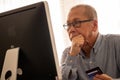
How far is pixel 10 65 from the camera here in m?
1.15

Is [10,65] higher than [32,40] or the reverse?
the reverse

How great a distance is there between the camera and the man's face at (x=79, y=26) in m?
1.70

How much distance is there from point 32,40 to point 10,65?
0.62 ft

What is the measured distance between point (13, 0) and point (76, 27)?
4.52 feet

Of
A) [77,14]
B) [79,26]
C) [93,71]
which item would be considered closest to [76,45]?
[79,26]

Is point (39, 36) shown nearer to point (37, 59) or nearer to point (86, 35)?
point (37, 59)

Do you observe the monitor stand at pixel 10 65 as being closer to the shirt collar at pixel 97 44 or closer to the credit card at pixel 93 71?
the credit card at pixel 93 71

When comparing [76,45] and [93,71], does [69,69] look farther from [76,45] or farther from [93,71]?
[93,71]

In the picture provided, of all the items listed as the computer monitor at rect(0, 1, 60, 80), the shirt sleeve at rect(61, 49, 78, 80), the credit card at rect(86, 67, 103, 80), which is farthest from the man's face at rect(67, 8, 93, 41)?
the computer monitor at rect(0, 1, 60, 80)

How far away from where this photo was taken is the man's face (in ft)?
5.56

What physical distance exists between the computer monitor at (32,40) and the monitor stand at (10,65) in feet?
0.07

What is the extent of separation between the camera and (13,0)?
2.82 meters

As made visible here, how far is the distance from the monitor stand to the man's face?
63 cm

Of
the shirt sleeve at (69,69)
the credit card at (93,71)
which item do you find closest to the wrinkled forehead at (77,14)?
the shirt sleeve at (69,69)
